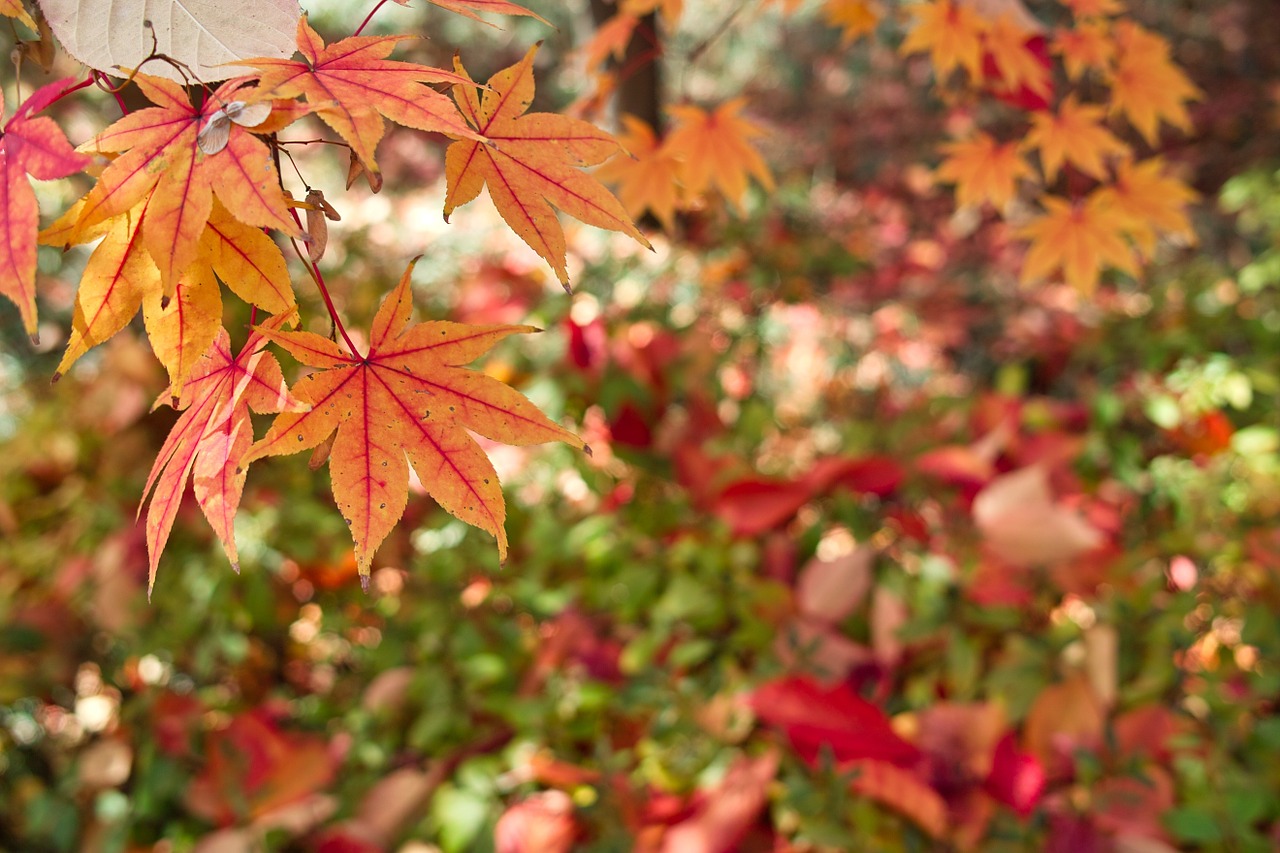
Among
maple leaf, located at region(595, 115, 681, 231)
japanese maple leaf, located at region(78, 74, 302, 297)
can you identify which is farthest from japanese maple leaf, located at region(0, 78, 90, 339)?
maple leaf, located at region(595, 115, 681, 231)

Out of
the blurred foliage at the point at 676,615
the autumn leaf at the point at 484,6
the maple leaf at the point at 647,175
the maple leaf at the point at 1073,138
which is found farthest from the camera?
the blurred foliage at the point at 676,615

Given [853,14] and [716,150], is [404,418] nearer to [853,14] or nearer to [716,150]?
[716,150]

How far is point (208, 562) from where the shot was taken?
1910 mm

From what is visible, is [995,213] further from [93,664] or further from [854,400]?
[93,664]

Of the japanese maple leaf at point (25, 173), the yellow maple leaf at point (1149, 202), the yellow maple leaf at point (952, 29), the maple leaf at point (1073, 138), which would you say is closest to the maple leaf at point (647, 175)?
the yellow maple leaf at point (952, 29)

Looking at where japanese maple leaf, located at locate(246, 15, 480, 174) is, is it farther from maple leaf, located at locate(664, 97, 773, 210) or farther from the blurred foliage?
the blurred foliage

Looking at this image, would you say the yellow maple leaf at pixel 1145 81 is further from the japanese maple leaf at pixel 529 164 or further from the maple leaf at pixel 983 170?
the japanese maple leaf at pixel 529 164

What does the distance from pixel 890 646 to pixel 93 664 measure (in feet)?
5.37

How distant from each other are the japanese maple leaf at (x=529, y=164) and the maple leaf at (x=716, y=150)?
663 mm

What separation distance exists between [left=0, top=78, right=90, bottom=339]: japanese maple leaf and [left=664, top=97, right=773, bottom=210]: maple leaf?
88 centimetres

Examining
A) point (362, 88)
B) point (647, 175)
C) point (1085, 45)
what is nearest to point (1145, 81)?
point (1085, 45)

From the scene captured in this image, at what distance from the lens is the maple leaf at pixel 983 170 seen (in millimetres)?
1508

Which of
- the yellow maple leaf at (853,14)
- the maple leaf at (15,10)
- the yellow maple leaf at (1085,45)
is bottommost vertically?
the yellow maple leaf at (1085,45)

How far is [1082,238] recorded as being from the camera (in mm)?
1443
